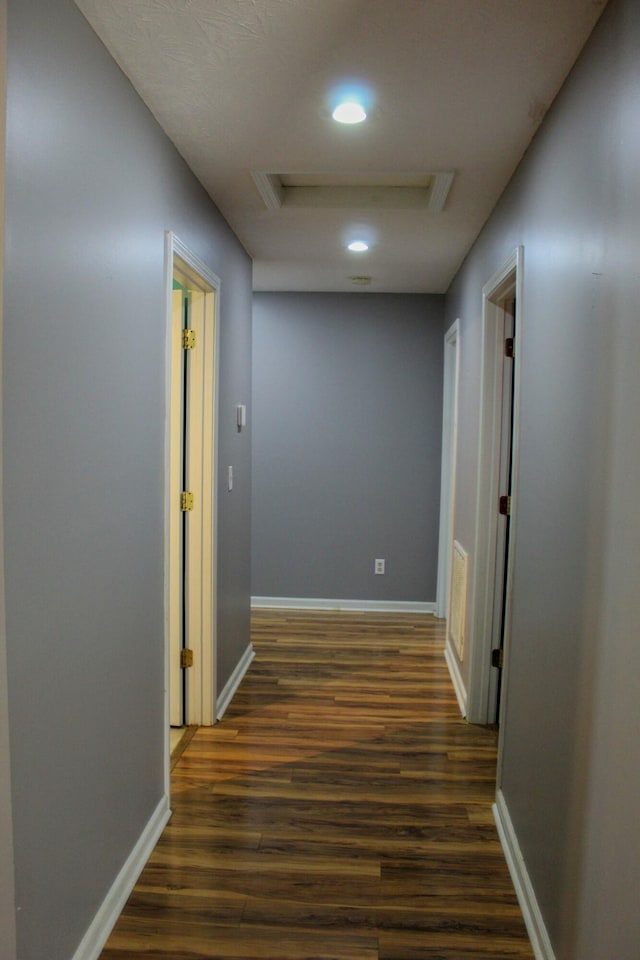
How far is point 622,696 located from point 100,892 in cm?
149

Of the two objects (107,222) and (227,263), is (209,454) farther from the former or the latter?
(107,222)

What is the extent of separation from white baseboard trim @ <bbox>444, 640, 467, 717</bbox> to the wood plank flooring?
6 cm

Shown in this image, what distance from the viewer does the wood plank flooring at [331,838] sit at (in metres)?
2.02

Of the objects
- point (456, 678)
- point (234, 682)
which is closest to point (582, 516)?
point (456, 678)

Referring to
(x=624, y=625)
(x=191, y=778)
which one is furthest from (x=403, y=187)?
(x=191, y=778)

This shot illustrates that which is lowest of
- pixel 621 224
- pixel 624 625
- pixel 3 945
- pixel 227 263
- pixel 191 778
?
pixel 191 778

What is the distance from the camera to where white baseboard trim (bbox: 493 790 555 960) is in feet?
6.28

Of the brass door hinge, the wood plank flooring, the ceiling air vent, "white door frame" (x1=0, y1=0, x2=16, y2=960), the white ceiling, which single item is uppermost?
the ceiling air vent

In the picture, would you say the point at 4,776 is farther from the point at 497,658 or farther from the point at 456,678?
the point at 456,678

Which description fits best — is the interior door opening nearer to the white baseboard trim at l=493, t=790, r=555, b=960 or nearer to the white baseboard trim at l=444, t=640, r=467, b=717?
the white baseboard trim at l=444, t=640, r=467, b=717

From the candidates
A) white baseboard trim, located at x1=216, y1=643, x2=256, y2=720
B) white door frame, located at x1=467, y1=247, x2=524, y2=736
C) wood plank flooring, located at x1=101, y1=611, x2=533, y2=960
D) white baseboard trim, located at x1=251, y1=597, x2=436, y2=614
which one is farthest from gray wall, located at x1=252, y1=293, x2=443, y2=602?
white door frame, located at x1=467, y1=247, x2=524, y2=736

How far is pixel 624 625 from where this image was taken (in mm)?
1396

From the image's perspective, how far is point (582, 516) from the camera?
170 centimetres

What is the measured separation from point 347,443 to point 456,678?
2.15 meters
